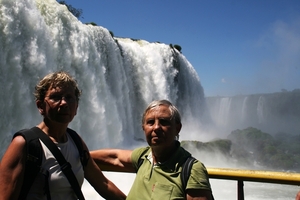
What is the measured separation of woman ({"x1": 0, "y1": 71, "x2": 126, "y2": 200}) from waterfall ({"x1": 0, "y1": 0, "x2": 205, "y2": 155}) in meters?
7.95

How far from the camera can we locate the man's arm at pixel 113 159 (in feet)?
6.94

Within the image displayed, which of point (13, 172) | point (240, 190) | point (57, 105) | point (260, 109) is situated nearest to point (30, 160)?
point (13, 172)

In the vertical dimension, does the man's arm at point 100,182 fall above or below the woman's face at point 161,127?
below

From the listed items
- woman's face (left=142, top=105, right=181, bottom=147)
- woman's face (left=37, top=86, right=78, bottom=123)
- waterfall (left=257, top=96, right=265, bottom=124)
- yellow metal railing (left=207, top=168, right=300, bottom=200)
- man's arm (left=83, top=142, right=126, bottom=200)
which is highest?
woman's face (left=37, top=86, right=78, bottom=123)

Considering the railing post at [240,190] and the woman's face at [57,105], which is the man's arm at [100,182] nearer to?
the woman's face at [57,105]

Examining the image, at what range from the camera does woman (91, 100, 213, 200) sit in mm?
1610

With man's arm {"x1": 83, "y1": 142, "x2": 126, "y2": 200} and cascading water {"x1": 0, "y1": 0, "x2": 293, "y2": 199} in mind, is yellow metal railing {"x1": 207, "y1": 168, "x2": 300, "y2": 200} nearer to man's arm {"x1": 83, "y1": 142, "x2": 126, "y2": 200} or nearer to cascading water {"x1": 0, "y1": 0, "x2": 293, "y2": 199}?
man's arm {"x1": 83, "y1": 142, "x2": 126, "y2": 200}

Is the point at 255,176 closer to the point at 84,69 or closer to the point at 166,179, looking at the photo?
the point at 166,179

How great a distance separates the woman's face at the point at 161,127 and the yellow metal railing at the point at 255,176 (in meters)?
0.36

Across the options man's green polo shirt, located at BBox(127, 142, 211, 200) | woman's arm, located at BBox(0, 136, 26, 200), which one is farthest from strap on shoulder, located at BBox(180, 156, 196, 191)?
woman's arm, located at BBox(0, 136, 26, 200)

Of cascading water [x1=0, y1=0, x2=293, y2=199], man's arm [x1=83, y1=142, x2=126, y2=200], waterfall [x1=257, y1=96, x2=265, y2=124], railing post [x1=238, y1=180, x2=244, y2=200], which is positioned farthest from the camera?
waterfall [x1=257, y1=96, x2=265, y2=124]

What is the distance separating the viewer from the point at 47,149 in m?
1.62

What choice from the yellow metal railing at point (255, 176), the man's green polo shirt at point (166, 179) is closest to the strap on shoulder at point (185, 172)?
the man's green polo shirt at point (166, 179)

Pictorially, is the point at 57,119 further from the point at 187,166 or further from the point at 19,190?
the point at 187,166
